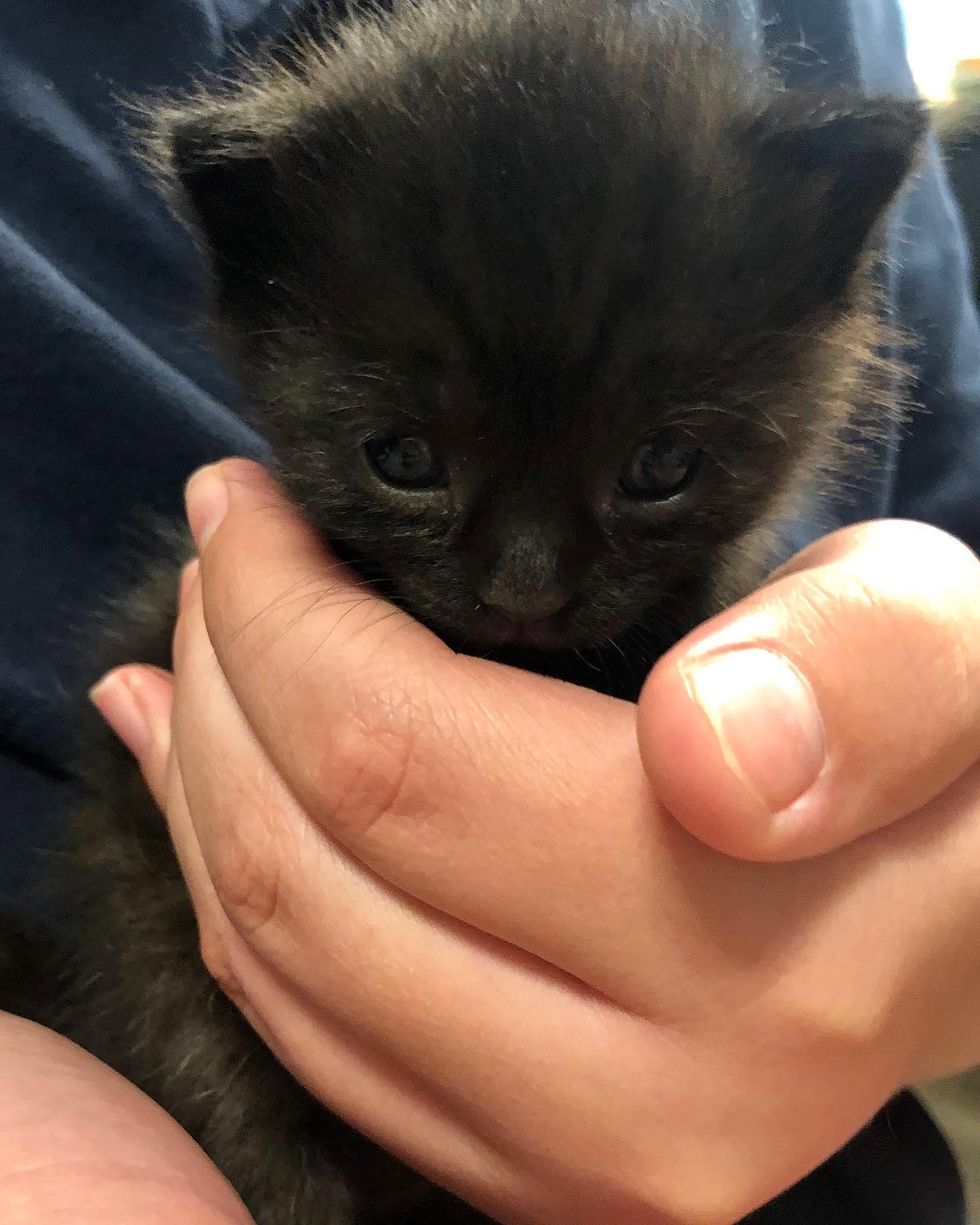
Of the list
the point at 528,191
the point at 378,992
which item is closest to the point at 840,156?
the point at 528,191

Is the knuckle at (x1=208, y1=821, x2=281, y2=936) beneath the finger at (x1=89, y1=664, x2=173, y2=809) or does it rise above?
above

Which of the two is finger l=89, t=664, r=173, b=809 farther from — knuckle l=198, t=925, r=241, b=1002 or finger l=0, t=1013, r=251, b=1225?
finger l=0, t=1013, r=251, b=1225

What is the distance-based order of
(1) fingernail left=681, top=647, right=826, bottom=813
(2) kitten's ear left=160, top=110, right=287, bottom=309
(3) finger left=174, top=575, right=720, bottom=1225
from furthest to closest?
1. (2) kitten's ear left=160, top=110, right=287, bottom=309
2. (3) finger left=174, top=575, right=720, bottom=1225
3. (1) fingernail left=681, top=647, right=826, bottom=813

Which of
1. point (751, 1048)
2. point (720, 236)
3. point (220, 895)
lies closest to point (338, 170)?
point (720, 236)

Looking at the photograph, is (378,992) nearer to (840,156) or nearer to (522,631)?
(522,631)

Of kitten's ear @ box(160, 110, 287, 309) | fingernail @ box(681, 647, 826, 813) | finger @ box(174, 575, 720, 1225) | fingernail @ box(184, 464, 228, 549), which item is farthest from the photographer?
fingernail @ box(184, 464, 228, 549)

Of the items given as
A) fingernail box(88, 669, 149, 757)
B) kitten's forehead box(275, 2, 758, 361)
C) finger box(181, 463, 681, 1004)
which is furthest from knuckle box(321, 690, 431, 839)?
fingernail box(88, 669, 149, 757)

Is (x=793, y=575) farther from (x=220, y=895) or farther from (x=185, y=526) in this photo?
(x=185, y=526)
